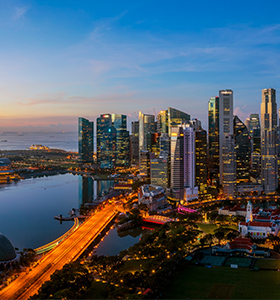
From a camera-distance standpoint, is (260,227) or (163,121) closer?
(260,227)

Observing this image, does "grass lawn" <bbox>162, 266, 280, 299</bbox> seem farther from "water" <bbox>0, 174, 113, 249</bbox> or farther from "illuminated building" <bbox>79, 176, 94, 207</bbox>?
"illuminated building" <bbox>79, 176, 94, 207</bbox>

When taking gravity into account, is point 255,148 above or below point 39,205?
above

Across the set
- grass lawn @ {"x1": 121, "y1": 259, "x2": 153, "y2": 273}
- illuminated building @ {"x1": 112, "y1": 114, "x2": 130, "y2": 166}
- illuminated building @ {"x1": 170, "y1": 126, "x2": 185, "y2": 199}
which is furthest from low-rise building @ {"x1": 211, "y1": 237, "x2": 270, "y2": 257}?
illuminated building @ {"x1": 112, "y1": 114, "x2": 130, "y2": 166}

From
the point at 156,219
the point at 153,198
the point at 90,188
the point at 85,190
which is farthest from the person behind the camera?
the point at 90,188

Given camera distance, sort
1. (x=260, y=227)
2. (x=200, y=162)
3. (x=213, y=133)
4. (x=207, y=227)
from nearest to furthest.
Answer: (x=260, y=227) < (x=207, y=227) < (x=200, y=162) < (x=213, y=133)

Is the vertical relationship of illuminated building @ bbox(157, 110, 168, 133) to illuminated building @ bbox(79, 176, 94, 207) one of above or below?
above

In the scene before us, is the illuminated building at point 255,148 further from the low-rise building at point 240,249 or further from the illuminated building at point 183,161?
the low-rise building at point 240,249

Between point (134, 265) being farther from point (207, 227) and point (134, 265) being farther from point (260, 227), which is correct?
point (260, 227)

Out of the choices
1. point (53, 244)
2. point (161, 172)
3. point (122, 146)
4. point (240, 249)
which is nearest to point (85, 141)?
point (122, 146)
